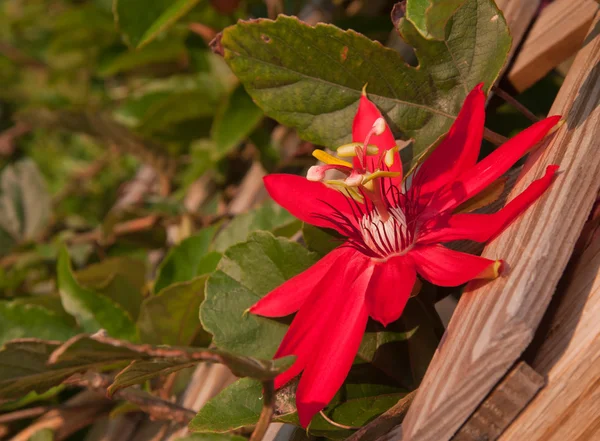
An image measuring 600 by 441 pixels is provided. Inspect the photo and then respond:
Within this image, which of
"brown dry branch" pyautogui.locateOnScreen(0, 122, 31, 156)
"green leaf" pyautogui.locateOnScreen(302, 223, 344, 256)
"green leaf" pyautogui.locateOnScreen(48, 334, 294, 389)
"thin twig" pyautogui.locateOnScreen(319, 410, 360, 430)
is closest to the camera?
"green leaf" pyautogui.locateOnScreen(48, 334, 294, 389)

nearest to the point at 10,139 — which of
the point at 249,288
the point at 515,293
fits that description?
the point at 249,288

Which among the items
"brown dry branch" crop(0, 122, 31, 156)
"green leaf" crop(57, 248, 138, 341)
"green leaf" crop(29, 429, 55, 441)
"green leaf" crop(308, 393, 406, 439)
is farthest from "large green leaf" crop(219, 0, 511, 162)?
"brown dry branch" crop(0, 122, 31, 156)

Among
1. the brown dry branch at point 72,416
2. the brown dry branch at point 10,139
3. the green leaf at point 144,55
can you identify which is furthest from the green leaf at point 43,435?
the brown dry branch at point 10,139

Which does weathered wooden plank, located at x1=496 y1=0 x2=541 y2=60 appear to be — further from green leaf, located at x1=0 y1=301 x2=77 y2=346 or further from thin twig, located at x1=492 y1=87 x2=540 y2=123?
green leaf, located at x1=0 y1=301 x2=77 y2=346

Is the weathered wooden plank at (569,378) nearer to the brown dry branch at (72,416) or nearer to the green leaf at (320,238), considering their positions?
the green leaf at (320,238)

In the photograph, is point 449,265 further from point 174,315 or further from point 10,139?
point 10,139

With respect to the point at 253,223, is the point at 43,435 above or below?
below
